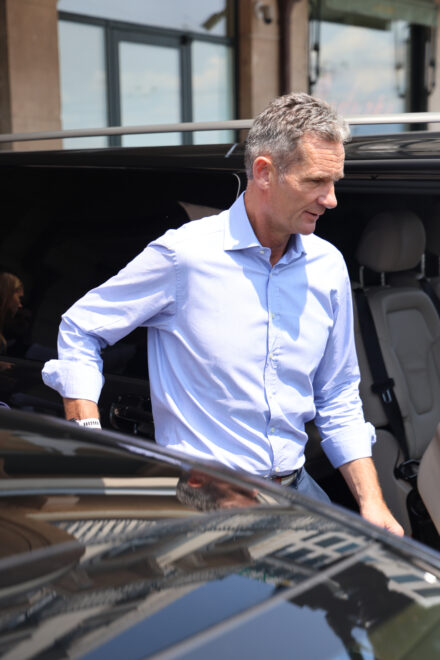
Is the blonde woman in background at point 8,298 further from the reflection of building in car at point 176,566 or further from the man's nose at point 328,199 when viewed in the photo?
the reflection of building in car at point 176,566

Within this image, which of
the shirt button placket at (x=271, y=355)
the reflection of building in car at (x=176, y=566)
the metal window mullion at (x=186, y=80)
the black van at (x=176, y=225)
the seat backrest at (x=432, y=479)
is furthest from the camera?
the metal window mullion at (x=186, y=80)

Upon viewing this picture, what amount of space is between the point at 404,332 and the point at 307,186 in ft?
5.03

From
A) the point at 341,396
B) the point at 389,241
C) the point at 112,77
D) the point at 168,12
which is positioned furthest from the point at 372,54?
the point at 341,396

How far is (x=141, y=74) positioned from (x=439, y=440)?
7232 millimetres

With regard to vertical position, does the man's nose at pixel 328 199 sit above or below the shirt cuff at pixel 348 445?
above

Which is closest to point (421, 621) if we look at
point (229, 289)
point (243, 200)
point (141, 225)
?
point (229, 289)

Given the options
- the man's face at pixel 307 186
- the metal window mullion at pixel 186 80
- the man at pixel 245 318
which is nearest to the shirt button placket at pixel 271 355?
the man at pixel 245 318

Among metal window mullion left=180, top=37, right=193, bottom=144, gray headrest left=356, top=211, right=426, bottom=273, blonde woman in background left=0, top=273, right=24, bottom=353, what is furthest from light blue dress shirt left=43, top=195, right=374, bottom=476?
metal window mullion left=180, top=37, right=193, bottom=144

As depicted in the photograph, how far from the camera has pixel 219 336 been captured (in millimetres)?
2053

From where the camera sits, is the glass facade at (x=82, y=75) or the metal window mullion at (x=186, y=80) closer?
the glass facade at (x=82, y=75)

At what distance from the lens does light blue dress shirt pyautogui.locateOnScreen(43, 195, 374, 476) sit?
2061mm

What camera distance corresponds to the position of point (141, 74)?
8961 millimetres

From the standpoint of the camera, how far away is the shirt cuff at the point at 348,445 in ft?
7.16

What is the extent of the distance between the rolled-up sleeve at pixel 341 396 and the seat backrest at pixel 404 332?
92 cm
